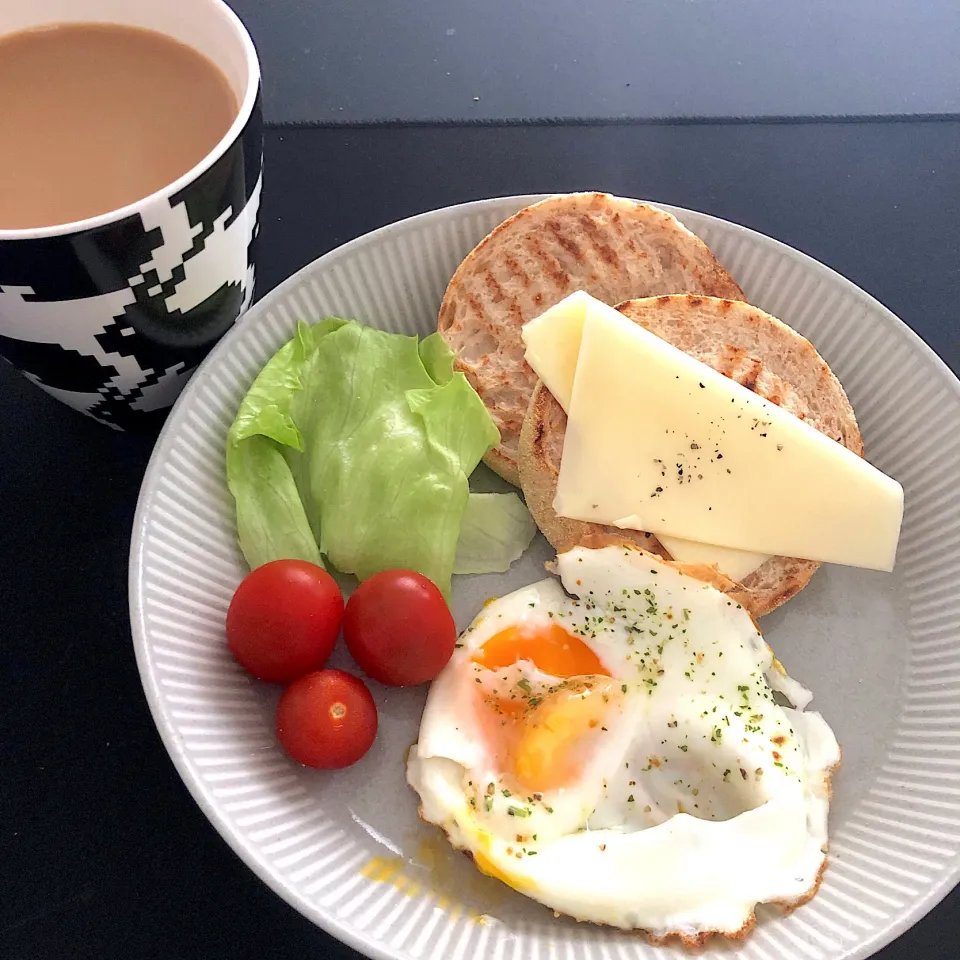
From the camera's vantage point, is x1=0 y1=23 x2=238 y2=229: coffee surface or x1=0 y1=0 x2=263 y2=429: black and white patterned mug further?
x1=0 y1=23 x2=238 y2=229: coffee surface

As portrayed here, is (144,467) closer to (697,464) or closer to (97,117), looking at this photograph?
(97,117)

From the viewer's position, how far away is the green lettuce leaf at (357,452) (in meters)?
2.02

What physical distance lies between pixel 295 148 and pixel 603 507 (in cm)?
139

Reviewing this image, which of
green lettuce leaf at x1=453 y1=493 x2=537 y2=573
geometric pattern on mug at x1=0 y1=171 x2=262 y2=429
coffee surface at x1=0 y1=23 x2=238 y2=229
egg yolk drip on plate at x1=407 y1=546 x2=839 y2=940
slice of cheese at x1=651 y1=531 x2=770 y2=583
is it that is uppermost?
coffee surface at x1=0 y1=23 x2=238 y2=229

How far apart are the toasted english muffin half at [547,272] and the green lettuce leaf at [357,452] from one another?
0.35ft

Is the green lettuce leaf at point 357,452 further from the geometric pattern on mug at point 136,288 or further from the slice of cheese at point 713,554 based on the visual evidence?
the slice of cheese at point 713,554

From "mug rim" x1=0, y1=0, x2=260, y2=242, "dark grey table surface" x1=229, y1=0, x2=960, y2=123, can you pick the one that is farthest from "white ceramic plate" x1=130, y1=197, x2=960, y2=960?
"dark grey table surface" x1=229, y1=0, x2=960, y2=123

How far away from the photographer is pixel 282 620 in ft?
5.82

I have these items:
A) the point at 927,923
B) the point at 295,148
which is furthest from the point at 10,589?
the point at 927,923

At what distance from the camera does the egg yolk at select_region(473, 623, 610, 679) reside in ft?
6.36

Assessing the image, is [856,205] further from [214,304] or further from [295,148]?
[214,304]

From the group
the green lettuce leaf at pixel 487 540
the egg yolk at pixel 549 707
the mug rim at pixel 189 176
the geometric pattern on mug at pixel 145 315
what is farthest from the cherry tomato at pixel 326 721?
the mug rim at pixel 189 176

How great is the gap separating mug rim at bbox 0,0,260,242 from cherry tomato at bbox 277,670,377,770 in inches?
35.7

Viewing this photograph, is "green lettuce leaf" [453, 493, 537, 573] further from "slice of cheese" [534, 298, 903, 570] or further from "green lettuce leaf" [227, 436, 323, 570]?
"green lettuce leaf" [227, 436, 323, 570]
